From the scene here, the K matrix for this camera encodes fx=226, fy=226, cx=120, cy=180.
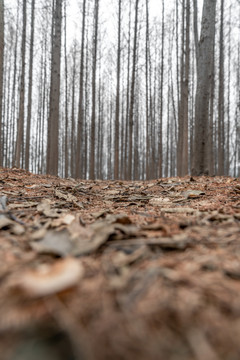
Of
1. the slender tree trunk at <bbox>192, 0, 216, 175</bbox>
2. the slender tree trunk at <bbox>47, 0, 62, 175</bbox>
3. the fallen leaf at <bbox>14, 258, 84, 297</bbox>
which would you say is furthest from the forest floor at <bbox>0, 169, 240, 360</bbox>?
the slender tree trunk at <bbox>47, 0, 62, 175</bbox>

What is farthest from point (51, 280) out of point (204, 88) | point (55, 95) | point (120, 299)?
point (55, 95)

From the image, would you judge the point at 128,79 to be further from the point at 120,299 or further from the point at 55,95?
the point at 120,299

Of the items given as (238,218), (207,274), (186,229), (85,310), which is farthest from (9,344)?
(238,218)

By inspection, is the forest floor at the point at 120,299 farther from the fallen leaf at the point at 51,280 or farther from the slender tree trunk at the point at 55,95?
the slender tree trunk at the point at 55,95

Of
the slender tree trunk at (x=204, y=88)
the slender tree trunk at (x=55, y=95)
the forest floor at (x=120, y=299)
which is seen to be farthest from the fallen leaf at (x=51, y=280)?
the slender tree trunk at (x=55, y=95)

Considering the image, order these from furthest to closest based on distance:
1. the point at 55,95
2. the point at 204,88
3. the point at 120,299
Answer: the point at 55,95
the point at 204,88
the point at 120,299

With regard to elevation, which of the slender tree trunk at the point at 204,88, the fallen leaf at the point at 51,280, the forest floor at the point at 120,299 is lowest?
the forest floor at the point at 120,299

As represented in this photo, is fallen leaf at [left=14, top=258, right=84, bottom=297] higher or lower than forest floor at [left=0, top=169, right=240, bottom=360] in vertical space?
higher

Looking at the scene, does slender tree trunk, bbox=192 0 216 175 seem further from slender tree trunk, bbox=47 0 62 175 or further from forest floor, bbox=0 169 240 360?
slender tree trunk, bbox=47 0 62 175

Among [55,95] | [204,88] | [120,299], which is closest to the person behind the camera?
[120,299]

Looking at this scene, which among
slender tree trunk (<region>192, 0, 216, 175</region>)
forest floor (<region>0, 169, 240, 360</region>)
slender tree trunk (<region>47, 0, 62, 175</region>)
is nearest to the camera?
forest floor (<region>0, 169, 240, 360</region>)

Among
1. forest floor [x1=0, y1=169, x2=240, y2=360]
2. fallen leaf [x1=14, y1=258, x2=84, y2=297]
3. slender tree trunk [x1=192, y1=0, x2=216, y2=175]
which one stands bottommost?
forest floor [x1=0, y1=169, x2=240, y2=360]

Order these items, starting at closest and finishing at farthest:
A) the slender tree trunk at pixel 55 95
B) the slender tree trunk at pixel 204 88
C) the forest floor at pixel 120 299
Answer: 1. the forest floor at pixel 120 299
2. the slender tree trunk at pixel 204 88
3. the slender tree trunk at pixel 55 95

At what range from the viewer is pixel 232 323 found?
1.60 ft
